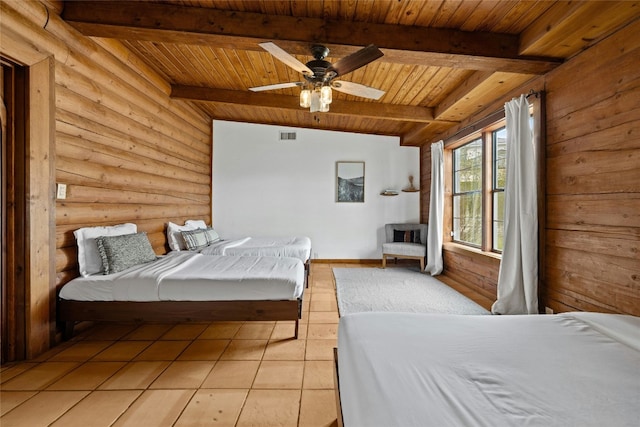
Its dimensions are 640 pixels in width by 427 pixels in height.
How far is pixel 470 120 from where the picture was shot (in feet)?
13.2

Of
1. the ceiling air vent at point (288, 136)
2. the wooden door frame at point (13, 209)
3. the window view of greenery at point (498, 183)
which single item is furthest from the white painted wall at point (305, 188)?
the wooden door frame at point (13, 209)

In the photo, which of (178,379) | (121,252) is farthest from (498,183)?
(121,252)

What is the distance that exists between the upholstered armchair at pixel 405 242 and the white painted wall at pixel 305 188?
264 millimetres

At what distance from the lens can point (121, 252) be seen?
2596 millimetres

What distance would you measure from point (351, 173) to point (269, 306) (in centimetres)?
399

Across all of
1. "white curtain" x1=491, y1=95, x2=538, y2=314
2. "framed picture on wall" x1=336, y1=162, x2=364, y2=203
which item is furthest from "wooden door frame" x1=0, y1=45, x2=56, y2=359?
"framed picture on wall" x1=336, y1=162, x2=364, y2=203

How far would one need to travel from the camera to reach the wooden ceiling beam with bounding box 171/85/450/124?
4.16 m

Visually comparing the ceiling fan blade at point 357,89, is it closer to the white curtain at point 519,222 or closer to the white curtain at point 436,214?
the white curtain at point 519,222

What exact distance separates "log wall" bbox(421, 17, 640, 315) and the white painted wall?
10.8ft

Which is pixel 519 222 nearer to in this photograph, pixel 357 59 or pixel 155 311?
pixel 357 59

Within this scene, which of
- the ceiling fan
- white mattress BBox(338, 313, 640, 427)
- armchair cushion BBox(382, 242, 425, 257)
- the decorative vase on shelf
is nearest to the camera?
white mattress BBox(338, 313, 640, 427)

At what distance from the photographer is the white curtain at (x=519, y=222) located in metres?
2.70

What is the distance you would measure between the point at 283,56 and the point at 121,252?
2.21 metres

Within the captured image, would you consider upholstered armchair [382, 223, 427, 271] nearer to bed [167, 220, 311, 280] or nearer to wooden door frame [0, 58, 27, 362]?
bed [167, 220, 311, 280]
